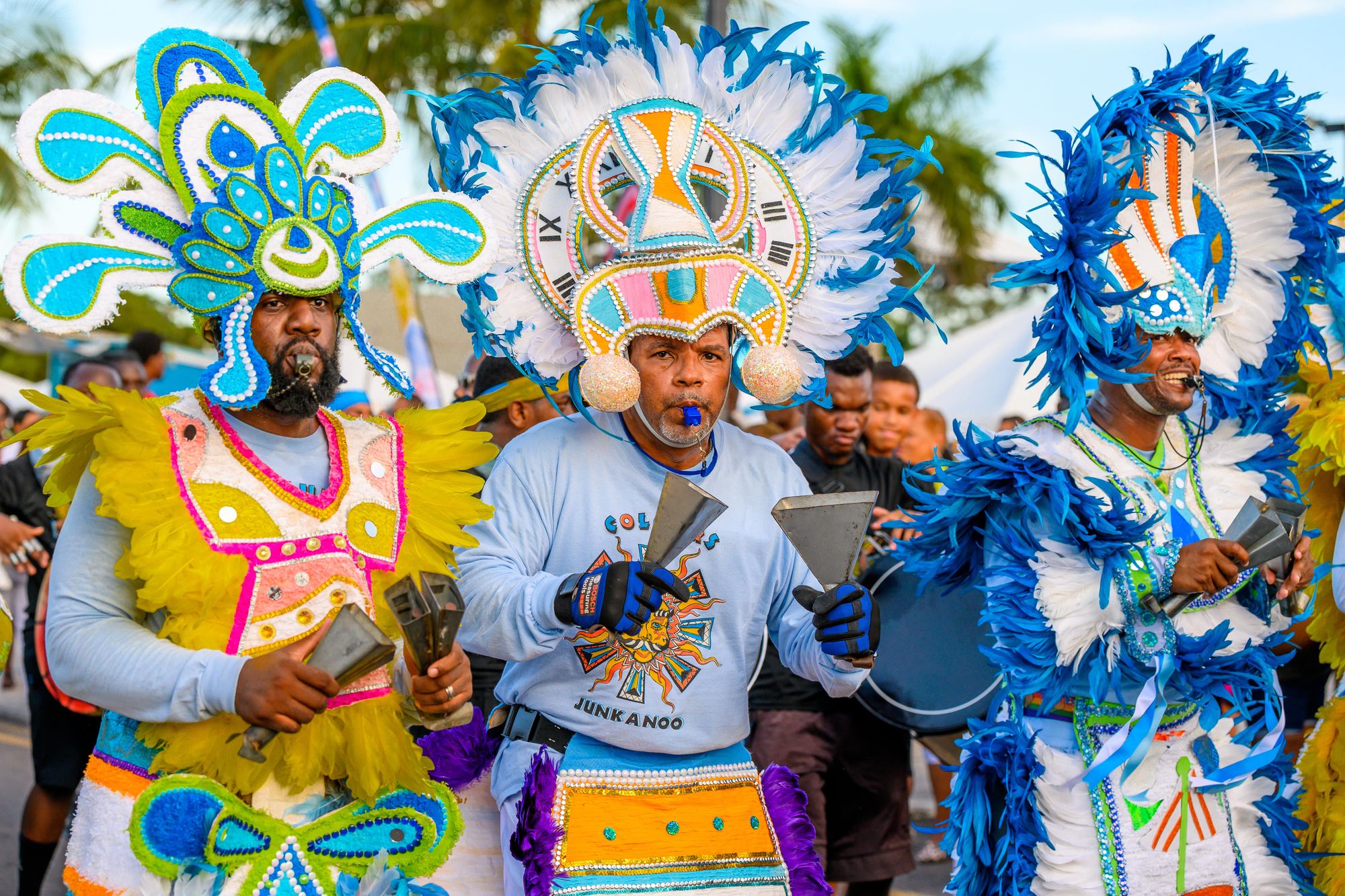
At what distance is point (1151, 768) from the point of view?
3637 mm

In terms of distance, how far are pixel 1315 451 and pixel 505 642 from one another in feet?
8.51

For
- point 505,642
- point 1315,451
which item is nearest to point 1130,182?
point 1315,451

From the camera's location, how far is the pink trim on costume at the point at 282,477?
288cm

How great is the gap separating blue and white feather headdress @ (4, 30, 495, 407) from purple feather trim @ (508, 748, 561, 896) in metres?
0.88

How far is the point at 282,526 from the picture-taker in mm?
2834

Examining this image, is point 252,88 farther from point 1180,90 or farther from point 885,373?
point 885,373

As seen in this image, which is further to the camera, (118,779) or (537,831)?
(537,831)

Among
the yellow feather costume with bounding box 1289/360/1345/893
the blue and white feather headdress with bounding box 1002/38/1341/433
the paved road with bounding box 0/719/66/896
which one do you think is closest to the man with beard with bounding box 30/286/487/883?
the blue and white feather headdress with bounding box 1002/38/1341/433

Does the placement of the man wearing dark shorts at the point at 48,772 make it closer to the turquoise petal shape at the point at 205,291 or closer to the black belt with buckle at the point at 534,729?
the turquoise petal shape at the point at 205,291

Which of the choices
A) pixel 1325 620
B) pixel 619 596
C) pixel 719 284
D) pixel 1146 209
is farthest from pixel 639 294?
pixel 1325 620

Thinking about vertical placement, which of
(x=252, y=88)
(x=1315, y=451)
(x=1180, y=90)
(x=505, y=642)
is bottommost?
(x=505, y=642)

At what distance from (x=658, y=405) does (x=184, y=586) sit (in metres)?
1.09

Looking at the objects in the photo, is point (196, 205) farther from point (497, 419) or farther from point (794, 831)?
point (497, 419)

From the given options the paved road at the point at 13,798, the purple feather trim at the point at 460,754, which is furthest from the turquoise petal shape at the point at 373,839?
the paved road at the point at 13,798
